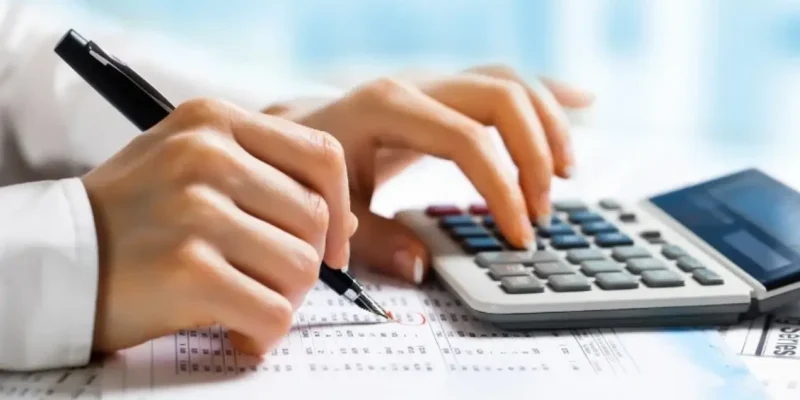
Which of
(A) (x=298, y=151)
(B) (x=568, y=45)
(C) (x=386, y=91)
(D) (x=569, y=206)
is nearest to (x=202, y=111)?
(A) (x=298, y=151)

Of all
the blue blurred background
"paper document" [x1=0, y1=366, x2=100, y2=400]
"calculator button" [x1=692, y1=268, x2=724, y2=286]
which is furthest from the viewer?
the blue blurred background

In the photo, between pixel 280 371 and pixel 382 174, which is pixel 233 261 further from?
pixel 382 174

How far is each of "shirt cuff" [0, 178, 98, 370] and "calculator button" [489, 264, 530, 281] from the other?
18cm

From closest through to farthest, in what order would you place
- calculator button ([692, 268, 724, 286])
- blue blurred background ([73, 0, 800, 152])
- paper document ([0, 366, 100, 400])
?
paper document ([0, 366, 100, 400])
calculator button ([692, 268, 724, 286])
blue blurred background ([73, 0, 800, 152])

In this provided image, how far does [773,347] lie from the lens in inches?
15.4

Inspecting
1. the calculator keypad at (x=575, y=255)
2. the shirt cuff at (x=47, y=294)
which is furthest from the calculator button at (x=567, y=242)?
the shirt cuff at (x=47, y=294)

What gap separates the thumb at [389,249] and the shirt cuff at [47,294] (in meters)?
0.17

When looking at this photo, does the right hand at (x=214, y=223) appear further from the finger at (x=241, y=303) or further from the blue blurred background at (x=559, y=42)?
the blue blurred background at (x=559, y=42)

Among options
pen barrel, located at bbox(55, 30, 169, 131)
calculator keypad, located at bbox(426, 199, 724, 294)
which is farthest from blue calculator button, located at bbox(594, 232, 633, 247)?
pen barrel, located at bbox(55, 30, 169, 131)

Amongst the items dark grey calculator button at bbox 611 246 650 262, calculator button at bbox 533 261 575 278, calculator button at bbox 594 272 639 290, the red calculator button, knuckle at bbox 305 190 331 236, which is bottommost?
the red calculator button

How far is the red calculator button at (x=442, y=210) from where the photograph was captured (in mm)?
540

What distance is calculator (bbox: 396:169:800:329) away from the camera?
41cm

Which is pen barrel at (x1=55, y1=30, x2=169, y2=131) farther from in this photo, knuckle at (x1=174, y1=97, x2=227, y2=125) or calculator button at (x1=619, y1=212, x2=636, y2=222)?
calculator button at (x1=619, y1=212, x2=636, y2=222)

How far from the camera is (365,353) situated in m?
0.37
